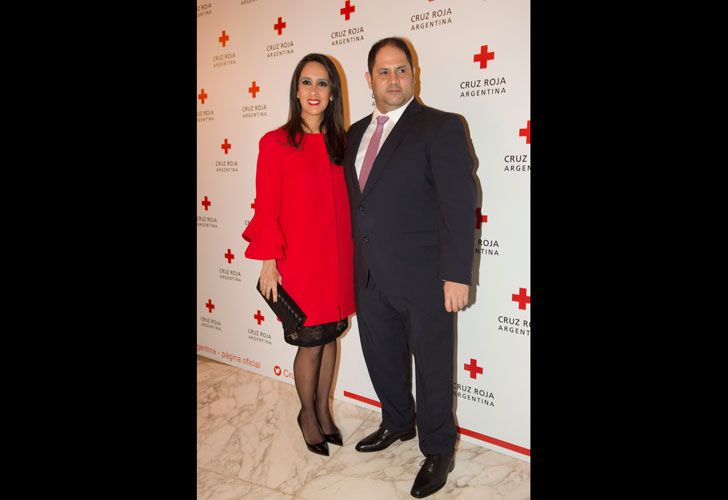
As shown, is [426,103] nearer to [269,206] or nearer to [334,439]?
[269,206]

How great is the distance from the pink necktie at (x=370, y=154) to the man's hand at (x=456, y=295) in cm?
48

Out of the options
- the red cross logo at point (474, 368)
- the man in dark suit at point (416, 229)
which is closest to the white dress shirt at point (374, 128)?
the man in dark suit at point (416, 229)

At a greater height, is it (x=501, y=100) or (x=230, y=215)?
(x=501, y=100)

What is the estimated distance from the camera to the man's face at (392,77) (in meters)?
1.77

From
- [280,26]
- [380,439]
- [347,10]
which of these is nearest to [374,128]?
[347,10]

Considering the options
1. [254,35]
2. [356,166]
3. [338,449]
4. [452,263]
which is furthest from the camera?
[254,35]

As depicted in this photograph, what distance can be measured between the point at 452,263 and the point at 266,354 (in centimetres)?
172

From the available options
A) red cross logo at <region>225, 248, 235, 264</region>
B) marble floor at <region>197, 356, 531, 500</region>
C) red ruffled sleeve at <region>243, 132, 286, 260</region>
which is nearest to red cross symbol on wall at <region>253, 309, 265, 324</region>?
red cross logo at <region>225, 248, 235, 264</region>

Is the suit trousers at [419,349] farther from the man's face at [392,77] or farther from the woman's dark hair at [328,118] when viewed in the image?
the man's face at [392,77]

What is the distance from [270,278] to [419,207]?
64 centimetres
